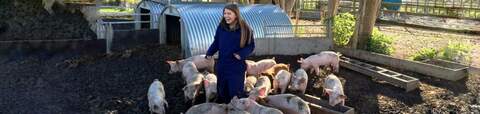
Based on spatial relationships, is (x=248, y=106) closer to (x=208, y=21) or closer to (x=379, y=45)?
(x=208, y=21)

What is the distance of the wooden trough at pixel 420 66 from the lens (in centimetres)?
944

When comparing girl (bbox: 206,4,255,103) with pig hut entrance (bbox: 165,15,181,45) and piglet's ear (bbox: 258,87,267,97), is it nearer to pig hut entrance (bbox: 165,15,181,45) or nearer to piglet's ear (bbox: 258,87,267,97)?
piglet's ear (bbox: 258,87,267,97)

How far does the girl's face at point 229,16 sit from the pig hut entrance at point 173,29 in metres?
5.92

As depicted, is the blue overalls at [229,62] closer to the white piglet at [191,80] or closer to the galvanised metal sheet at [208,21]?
the white piglet at [191,80]

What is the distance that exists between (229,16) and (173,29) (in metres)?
6.19

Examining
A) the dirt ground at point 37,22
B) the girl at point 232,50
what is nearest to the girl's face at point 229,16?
the girl at point 232,50

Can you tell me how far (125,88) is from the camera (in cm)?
855

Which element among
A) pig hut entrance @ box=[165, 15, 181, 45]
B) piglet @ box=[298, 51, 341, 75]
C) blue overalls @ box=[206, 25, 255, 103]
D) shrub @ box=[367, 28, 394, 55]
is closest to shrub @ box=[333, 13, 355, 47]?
shrub @ box=[367, 28, 394, 55]

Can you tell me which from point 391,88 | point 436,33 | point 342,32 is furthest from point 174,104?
point 436,33

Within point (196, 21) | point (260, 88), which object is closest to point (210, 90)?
point (260, 88)

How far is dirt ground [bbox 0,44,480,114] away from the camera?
7.66 metres

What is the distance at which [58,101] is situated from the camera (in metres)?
7.87

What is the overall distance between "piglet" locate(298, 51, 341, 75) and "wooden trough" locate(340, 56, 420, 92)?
1.68 ft

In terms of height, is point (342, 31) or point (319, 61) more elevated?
point (342, 31)
